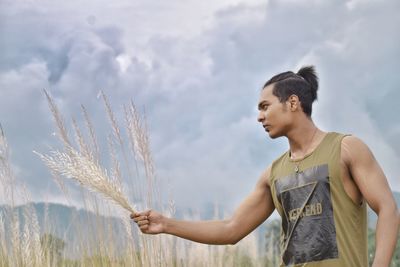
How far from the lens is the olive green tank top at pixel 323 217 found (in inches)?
89.6

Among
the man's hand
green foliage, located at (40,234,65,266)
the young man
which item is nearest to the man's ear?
the young man

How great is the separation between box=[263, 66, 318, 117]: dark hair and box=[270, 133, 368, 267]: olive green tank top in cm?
19

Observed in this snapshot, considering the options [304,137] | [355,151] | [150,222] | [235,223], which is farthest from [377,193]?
[150,222]

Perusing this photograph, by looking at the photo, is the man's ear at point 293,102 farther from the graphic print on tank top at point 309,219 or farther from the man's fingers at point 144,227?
the man's fingers at point 144,227

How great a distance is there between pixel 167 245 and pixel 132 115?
742 mm

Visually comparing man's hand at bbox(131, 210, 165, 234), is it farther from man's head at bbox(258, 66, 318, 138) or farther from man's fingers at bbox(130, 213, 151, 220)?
man's head at bbox(258, 66, 318, 138)

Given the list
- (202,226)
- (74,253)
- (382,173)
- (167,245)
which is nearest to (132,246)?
(167,245)

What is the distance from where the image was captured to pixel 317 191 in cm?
232

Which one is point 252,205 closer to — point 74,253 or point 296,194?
point 296,194

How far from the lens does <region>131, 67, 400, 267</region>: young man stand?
2258mm

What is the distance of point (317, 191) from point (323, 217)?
0.09 meters

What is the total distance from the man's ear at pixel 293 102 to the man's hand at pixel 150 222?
0.61m

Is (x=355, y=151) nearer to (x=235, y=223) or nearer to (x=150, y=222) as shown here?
(x=235, y=223)

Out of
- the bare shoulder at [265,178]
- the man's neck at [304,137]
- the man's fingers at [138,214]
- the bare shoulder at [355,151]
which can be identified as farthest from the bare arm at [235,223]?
the bare shoulder at [355,151]
